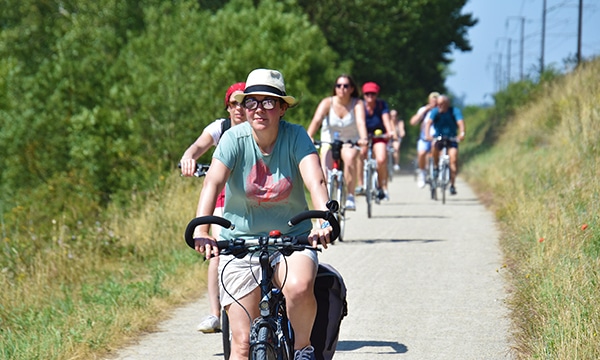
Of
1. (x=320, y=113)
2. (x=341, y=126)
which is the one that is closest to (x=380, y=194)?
(x=341, y=126)

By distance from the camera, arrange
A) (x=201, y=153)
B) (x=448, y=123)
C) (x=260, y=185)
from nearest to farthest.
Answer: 1. (x=260, y=185)
2. (x=201, y=153)
3. (x=448, y=123)

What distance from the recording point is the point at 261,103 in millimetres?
5242

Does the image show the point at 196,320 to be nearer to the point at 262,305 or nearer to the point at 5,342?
the point at 5,342

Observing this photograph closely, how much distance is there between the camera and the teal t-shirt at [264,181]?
5258 millimetres

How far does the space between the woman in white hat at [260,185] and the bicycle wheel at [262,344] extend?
0.22 meters

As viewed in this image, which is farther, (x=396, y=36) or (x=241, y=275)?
(x=396, y=36)

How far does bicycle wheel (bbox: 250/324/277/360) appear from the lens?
477 cm

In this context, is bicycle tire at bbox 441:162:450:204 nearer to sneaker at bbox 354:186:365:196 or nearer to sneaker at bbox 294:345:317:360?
sneaker at bbox 354:186:365:196

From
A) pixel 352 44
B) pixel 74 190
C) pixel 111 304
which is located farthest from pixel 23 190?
pixel 111 304

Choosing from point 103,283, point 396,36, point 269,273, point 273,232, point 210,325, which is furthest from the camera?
point 396,36

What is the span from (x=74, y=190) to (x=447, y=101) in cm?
1397

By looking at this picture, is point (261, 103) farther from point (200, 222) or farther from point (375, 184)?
point (375, 184)

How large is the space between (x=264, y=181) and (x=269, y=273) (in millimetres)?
493

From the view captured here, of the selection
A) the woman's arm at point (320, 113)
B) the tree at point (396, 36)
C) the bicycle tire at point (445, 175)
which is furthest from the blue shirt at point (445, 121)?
the tree at point (396, 36)
